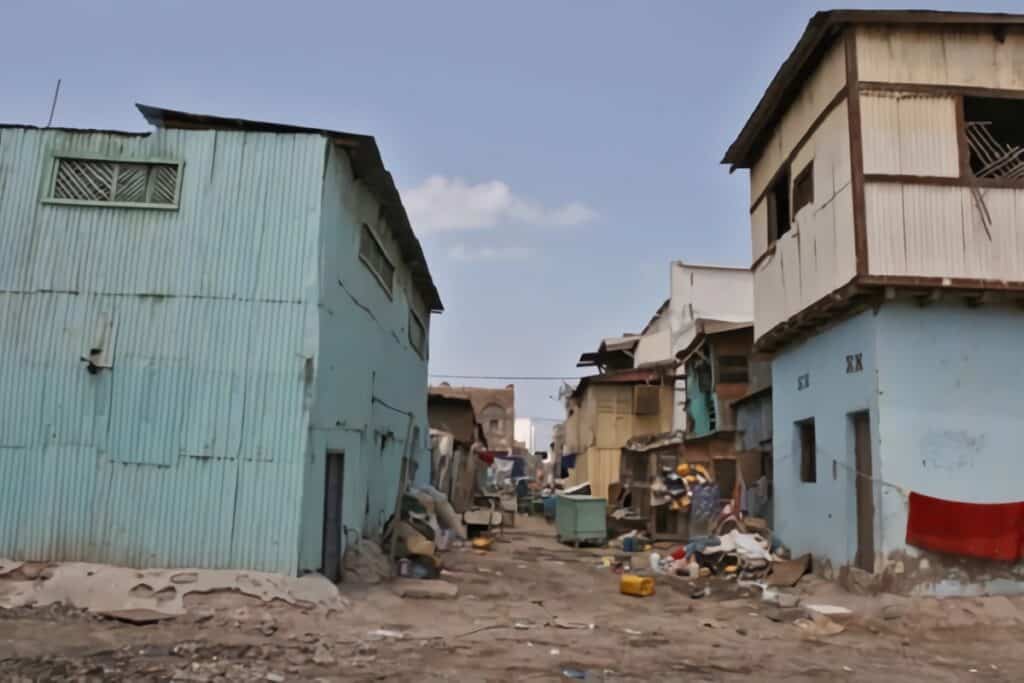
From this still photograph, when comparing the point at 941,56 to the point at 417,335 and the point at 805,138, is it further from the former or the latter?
the point at 417,335

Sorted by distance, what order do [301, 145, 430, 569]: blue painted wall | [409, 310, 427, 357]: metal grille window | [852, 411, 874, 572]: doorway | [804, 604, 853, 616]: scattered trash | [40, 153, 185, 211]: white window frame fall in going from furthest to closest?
[409, 310, 427, 357]: metal grille window
[852, 411, 874, 572]: doorway
[301, 145, 430, 569]: blue painted wall
[40, 153, 185, 211]: white window frame
[804, 604, 853, 616]: scattered trash

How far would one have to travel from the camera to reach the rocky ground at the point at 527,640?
7688mm

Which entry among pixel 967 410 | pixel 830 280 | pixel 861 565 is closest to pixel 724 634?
pixel 861 565

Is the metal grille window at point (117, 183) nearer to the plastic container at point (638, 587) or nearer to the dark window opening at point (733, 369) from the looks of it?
the plastic container at point (638, 587)

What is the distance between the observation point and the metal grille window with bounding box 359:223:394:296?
13.9 metres

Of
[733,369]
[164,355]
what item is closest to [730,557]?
[164,355]

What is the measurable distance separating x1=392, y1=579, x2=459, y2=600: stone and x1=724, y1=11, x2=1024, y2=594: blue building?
5671 mm

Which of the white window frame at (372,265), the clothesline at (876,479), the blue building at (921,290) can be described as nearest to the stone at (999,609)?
the blue building at (921,290)

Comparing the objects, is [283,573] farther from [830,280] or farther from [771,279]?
[771,279]

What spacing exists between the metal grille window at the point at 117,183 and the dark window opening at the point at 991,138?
36.3ft

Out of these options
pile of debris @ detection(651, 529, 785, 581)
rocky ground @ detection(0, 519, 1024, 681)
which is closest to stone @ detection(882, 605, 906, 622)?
rocky ground @ detection(0, 519, 1024, 681)

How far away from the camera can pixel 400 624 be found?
10008 mm

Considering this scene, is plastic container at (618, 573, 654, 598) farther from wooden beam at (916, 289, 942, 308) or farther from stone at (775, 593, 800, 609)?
wooden beam at (916, 289, 942, 308)

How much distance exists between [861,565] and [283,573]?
7901mm
